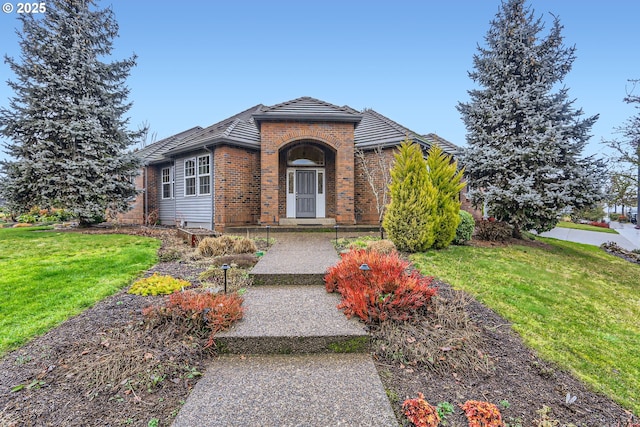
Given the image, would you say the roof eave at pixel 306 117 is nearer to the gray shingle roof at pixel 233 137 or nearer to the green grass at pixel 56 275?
the gray shingle roof at pixel 233 137

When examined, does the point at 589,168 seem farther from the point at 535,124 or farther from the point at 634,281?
the point at 634,281

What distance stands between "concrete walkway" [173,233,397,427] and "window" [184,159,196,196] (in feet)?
31.6

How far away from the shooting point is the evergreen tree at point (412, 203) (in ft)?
22.9

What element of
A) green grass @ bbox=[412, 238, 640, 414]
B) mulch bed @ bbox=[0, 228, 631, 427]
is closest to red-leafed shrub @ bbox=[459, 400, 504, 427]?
mulch bed @ bbox=[0, 228, 631, 427]

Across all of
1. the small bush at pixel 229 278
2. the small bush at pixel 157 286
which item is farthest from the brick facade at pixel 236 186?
the small bush at pixel 157 286

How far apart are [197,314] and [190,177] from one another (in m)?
10.6

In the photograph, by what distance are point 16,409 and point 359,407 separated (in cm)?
262

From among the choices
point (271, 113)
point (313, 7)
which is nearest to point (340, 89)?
point (313, 7)

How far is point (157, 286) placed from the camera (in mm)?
4500

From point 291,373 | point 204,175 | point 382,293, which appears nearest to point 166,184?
point 204,175

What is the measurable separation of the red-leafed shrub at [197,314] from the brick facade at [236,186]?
25.3ft

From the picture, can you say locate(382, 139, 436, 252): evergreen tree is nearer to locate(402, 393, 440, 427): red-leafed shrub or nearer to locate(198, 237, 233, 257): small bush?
locate(198, 237, 233, 257): small bush

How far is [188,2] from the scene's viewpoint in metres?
10.3

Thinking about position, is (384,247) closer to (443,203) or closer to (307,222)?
(443,203)
